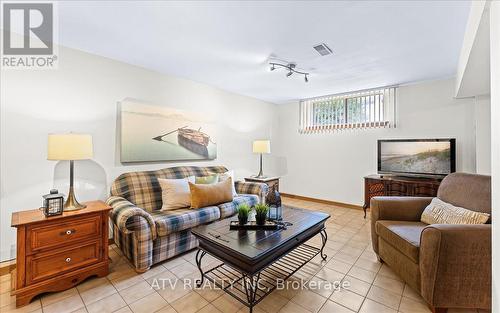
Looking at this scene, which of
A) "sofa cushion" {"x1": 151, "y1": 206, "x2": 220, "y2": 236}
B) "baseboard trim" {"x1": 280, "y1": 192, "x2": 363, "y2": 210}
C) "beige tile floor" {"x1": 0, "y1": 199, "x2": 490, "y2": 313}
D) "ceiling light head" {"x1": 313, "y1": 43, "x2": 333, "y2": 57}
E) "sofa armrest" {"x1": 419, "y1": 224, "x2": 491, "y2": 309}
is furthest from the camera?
"baseboard trim" {"x1": 280, "y1": 192, "x2": 363, "y2": 210}

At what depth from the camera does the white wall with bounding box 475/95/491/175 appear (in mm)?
2947

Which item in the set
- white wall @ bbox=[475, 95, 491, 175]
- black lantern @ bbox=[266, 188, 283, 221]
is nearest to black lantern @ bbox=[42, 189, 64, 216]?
black lantern @ bbox=[266, 188, 283, 221]

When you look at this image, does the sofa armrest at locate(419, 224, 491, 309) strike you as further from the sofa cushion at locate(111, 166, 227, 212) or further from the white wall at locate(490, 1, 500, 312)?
the sofa cushion at locate(111, 166, 227, 212)

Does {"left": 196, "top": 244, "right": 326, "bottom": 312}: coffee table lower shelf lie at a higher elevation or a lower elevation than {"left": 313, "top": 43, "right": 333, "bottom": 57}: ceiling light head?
lower

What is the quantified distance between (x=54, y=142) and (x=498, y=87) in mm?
2995

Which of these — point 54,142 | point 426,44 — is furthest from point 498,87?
point 54,142

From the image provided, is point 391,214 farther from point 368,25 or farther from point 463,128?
point 463,128

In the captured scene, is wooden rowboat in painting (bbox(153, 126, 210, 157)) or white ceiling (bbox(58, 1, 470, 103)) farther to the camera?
wooden rowboat in painting (bbox(153, 126, 210, 157))

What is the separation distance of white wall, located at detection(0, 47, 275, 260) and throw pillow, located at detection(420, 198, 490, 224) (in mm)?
3222

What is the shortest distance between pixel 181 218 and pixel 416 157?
366cm

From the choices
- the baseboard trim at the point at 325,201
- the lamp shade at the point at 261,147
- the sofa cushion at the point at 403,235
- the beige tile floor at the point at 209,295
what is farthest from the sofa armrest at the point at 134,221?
the baseboard trim at the point at 325,201

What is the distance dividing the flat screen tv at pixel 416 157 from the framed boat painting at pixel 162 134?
3013 millimetres

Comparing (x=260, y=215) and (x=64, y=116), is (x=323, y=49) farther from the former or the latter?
(x=64, y=116)

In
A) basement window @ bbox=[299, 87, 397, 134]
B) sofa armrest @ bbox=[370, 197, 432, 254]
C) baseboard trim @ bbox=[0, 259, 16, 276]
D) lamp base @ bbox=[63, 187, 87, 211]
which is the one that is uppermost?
basement window @ bbox=[299, 87, 397, 134]
